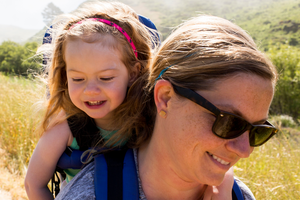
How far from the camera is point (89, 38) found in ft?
6.00

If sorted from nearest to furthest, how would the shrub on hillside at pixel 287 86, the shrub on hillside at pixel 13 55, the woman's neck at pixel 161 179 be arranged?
the woman's neck at pixel 161 179, the shrub on hillside at pixel 287 86, the shrub on hillside at pixel 13 55

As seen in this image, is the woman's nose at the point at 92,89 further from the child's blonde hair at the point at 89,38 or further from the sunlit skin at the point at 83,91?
the child's blonde hair at the point at 89,38

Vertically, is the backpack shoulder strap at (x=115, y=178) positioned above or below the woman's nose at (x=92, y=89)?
below

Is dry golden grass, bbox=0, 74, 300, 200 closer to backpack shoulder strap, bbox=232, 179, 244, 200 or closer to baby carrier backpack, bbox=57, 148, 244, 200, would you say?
backpack shoulder strap, bbox=232, 179, 244, 200

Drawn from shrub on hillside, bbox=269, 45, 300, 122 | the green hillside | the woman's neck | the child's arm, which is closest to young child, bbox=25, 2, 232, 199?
the child's arm

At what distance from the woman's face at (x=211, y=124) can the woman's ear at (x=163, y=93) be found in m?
0.05

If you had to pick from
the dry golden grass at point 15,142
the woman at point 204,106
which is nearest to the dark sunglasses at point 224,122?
the woman at point 204,106

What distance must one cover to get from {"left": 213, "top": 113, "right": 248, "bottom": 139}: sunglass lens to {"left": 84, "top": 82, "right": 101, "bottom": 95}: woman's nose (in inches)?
37.8

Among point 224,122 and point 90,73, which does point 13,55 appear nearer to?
point 90,73

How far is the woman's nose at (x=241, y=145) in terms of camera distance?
1.29 meters

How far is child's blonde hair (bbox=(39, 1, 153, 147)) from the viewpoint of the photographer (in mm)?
1892

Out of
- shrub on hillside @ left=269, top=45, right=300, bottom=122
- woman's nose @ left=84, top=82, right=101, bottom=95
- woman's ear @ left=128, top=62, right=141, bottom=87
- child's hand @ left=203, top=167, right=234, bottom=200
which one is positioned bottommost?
shrub on hillside @ left=269, top=45, right=300, bottom=122

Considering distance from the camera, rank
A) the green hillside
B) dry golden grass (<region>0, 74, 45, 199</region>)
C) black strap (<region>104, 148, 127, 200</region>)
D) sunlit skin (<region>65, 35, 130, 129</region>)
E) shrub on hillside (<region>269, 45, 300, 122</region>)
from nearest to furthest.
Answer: black strap (<region>104, 148, 127, 200</region>), sunlit skin (<region>65, 35, 130, 129</region>), dry golden grass (<region>0, 74, 45, 199</region>), shrub on hillside (<region>269, 45, 300, 122</region>), the green hillside

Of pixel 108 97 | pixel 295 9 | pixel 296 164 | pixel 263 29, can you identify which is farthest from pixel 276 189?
pixel 295 9
